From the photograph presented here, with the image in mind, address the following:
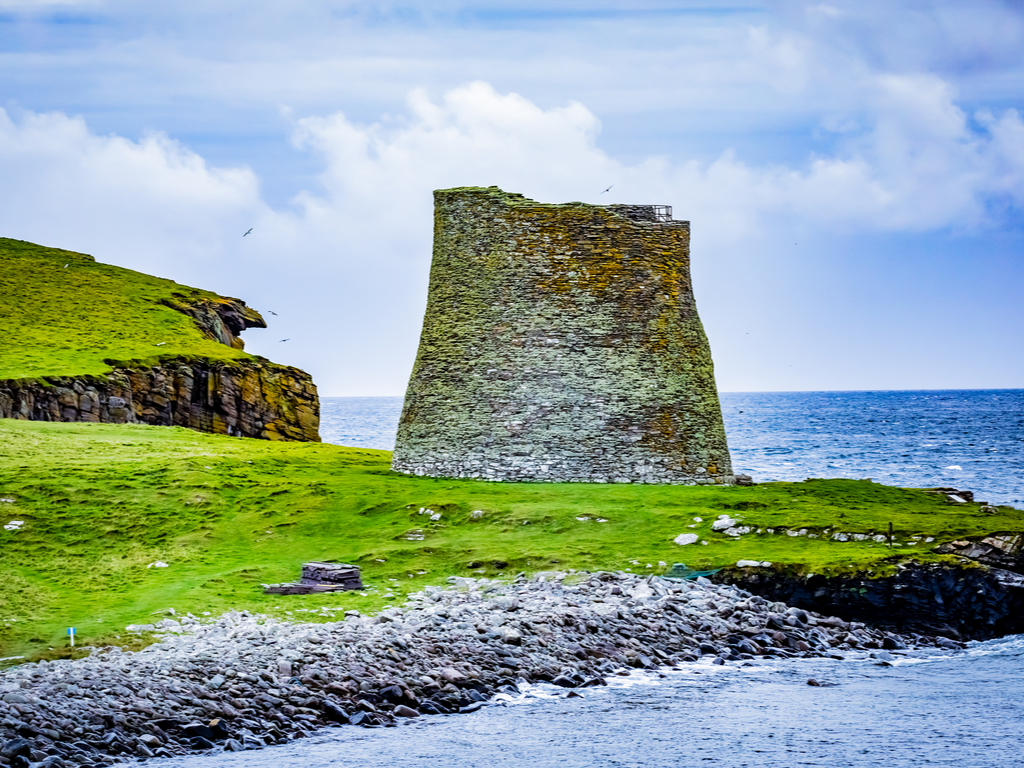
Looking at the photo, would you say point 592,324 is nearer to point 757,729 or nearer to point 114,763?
point 757,729

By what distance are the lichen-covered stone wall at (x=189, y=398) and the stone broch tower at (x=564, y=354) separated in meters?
16.6

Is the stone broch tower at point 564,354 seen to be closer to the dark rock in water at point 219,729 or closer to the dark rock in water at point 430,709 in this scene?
the dark rock in water at point 430,709

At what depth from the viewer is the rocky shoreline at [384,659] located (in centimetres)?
1686

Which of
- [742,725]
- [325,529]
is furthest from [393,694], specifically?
[325,529]

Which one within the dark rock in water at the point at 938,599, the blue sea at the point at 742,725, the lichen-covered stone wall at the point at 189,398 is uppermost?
the lichen-covered stone wall at the point at 189,398

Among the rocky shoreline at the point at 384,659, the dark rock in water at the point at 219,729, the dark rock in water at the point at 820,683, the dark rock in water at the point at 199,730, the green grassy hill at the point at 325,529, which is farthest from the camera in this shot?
the green grassy hill at the point at 325,529

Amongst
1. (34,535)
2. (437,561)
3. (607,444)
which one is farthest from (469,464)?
(34,535)

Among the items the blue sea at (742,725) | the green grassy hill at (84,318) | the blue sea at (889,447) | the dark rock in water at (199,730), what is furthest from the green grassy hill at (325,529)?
the blue sea at (889,447)

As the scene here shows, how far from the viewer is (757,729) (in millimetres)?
18375

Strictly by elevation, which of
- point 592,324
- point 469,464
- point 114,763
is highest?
point 592,324

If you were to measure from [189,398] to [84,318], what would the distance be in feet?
36.4

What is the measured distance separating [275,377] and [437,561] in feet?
107

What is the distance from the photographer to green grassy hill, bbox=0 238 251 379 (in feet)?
167

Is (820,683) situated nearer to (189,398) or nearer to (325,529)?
(325,529)
